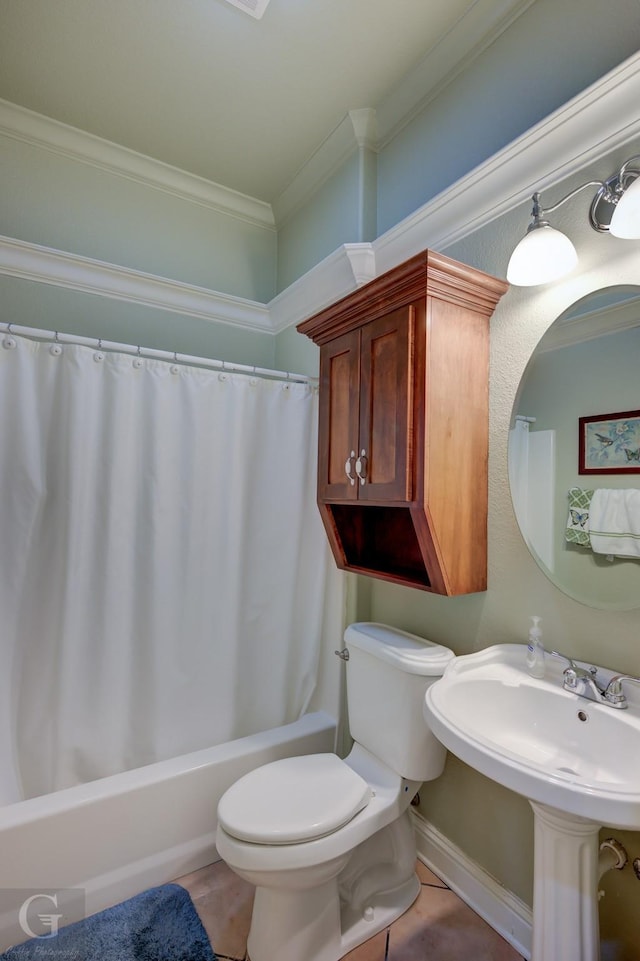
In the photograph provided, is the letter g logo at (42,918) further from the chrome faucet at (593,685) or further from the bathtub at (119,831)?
the chrome faucet at (593,685)

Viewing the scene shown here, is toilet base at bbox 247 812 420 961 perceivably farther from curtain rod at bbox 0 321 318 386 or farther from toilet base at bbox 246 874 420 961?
curtain rod at bbox 0 321 318 386

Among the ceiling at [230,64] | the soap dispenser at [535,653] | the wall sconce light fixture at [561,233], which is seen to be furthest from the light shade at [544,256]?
the soap dispenser at [535,653]

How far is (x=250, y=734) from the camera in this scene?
1852 mm

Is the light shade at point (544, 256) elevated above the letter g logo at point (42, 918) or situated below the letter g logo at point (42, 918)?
above

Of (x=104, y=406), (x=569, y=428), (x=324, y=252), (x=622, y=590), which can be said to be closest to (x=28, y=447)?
(x=104, y=406)

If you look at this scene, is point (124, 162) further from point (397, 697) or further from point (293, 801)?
point (293, 801)

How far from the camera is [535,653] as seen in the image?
3.82 feet

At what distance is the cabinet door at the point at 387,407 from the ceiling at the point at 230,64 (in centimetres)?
96

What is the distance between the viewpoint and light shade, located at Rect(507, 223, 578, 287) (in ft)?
3.64

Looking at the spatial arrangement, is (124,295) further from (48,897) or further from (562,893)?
(562,893)

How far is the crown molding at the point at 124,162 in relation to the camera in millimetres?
1806

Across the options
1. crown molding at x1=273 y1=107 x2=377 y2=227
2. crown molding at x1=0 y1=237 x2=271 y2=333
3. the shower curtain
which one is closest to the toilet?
Answer: the shower curtain

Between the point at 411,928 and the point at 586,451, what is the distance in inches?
57.7

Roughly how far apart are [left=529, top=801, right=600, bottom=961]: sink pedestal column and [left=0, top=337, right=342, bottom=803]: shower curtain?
3.54ft
